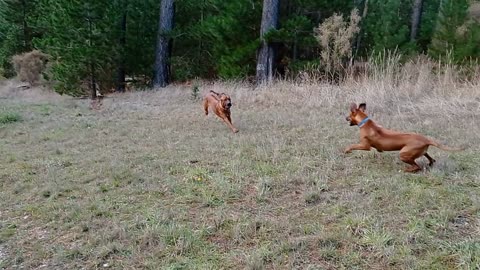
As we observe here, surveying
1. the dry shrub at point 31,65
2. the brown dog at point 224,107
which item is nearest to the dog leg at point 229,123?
the brown dog at point 224,107

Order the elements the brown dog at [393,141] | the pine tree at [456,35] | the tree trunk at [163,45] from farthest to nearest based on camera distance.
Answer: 1. the tree trunk at [163,45]
2. the pine tree at [456,35]
3. the brown dog at [393,141]

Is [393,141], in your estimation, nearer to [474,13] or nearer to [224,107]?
[224,107]

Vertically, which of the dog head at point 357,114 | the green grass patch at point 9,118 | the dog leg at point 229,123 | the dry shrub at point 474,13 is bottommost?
the green grass patch at point 9,118

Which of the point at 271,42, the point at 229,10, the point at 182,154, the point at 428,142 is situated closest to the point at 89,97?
the point at 229,10

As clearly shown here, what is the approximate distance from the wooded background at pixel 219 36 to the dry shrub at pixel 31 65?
1.94 metres

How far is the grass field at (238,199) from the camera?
209 cm

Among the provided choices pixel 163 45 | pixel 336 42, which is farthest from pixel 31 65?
pixel 336 42

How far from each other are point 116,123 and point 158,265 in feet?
14.0

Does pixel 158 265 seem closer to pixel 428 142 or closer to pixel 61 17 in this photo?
pixel 428 142

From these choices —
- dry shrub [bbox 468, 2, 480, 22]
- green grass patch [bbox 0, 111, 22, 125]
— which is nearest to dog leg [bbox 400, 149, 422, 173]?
green grass patch [bbox 0, 111, 22, 125]

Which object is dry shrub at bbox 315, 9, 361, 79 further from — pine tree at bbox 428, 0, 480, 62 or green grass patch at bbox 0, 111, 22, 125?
green grass patch at bbox 0, 111, 22, 125

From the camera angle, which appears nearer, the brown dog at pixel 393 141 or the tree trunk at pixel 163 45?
the brown dog at pixel 393 141

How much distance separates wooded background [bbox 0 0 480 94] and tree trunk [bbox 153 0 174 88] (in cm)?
3

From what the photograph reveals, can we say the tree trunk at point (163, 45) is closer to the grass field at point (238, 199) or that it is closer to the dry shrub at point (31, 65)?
the dry shrub at point (31, 65)
